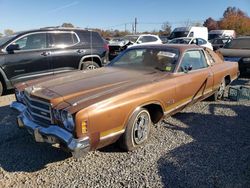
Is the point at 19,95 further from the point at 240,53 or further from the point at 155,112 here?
the point at 240,53

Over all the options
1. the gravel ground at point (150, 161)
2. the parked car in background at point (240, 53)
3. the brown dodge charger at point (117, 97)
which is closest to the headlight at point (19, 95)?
the brown dodge charger at point (117, 97)

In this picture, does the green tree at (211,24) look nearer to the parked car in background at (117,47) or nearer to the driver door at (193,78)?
the parked car in background at (117,47)

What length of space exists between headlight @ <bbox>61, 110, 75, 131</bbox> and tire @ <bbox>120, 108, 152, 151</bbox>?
837mm

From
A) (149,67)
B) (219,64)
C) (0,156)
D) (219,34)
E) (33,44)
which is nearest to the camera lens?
(0,156)

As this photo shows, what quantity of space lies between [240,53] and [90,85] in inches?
290

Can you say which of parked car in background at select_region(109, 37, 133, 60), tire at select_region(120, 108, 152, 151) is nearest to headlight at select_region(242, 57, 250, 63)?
tire at select_region(120, 108, 152, 151)

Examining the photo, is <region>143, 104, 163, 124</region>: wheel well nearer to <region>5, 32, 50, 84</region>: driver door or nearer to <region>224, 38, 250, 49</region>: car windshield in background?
<region>5, 32, 50, 84</region>: driver door

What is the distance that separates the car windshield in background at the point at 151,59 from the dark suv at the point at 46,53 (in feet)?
9.51

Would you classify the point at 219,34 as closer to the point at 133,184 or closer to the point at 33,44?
the point at 33,44

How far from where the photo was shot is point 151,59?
492 cm

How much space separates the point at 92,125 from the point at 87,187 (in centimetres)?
71

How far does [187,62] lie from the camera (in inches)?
195

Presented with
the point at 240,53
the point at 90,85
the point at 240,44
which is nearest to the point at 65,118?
the point at 90,85

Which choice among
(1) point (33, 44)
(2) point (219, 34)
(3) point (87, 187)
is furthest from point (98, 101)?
(2) point (219, 34)
